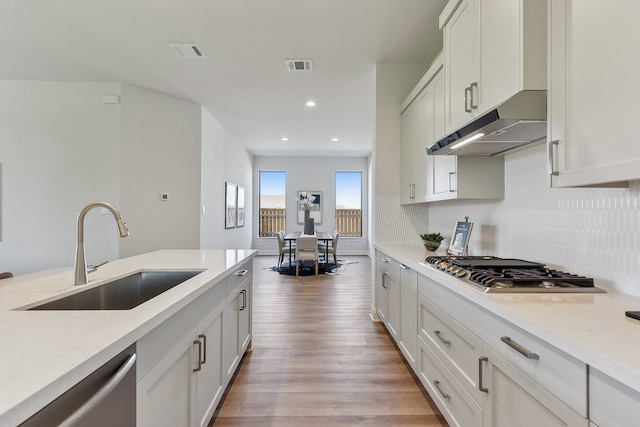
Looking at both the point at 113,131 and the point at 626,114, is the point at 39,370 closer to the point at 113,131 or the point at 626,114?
the point at 626,114

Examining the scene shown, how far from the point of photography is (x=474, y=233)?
2.42 meters

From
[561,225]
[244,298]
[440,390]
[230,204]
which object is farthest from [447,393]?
[230,204]

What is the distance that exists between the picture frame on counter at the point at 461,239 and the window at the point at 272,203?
22.9 ft

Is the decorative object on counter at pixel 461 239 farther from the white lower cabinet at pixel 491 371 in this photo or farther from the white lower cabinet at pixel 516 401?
the white lower cabinet at pixel 516 401

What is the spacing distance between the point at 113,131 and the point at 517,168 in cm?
485

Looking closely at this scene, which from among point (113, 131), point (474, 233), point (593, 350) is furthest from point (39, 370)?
point (113, 131)

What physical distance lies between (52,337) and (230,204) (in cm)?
603

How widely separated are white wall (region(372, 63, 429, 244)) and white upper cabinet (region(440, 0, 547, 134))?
137 cm

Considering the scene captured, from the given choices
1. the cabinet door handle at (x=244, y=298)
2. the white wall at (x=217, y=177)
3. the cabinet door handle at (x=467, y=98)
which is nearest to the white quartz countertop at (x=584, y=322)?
the cabinet door handle at (x=467, y=98)

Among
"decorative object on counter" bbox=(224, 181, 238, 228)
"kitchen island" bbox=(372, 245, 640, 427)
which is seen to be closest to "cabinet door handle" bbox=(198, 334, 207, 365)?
"kitchen island" bbox=(372, 245, 640, 427)

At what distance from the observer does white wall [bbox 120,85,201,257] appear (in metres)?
4.30

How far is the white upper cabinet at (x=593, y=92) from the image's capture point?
0.89 meters

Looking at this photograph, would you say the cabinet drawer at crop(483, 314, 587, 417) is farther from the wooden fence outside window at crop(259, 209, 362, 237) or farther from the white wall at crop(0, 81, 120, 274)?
the wooden fence outside window at crop(259, 209, 362, 237)

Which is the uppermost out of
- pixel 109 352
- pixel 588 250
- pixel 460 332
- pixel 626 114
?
pixel 626 114
